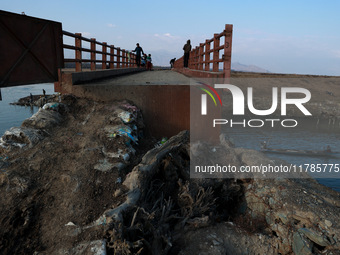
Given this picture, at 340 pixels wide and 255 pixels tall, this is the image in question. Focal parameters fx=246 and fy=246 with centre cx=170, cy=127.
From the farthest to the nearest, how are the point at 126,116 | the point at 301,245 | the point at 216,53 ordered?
1. the point at 216,53
2. the point at 126,116
3. the point at 301,245

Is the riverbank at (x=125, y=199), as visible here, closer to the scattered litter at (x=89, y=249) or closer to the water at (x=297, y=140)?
the scattered litter at (x=89, y=249)

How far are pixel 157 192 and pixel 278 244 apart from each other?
3.57 meters

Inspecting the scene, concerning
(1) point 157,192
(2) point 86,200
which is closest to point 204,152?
(1) point 157,192

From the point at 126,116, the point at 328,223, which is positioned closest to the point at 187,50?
the point at 126,116

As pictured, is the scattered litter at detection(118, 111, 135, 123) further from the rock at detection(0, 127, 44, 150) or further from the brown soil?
the rock at detection(0, 127, 44, 150)

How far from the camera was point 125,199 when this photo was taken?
13.8ft

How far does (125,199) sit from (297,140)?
36.3 m

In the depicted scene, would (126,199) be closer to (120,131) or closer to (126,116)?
(120,131)

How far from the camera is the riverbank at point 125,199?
3.59 m

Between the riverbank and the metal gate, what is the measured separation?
0.99 metres

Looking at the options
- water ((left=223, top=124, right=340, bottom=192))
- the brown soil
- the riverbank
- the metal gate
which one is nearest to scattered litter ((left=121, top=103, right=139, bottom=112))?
the riverbank

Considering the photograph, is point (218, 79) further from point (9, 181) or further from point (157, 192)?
point (9, 181)

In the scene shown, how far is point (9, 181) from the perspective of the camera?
4262 mm

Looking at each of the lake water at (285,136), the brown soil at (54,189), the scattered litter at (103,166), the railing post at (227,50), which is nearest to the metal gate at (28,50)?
the brown soil at (54,189)
